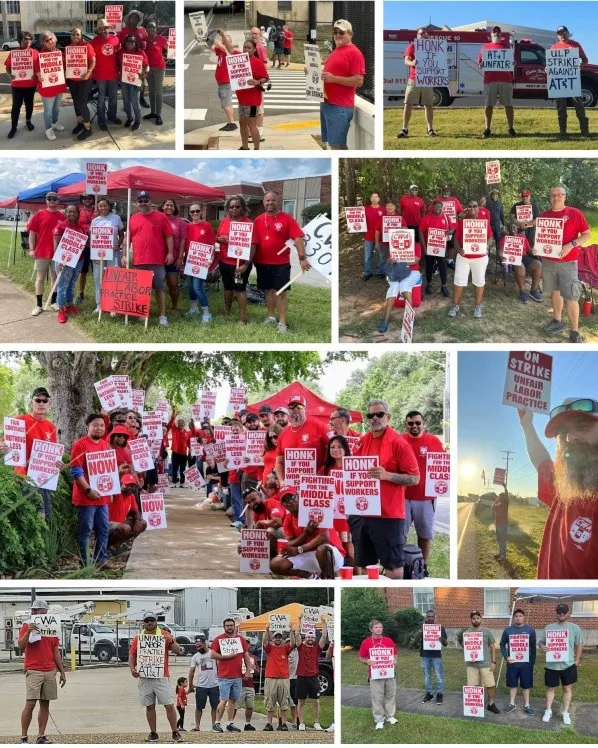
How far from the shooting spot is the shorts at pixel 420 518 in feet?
28.0

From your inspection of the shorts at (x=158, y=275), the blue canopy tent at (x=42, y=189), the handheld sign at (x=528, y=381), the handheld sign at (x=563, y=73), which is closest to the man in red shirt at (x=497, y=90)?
the handheld sign at (x=563, y=73)

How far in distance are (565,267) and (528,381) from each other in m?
1.16

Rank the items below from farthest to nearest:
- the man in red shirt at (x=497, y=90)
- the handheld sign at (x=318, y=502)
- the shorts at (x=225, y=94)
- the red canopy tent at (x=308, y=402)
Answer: the red canopy tent at (x=308, y=402)
the man in red shirt at (x=497, y=90)
the shorts at (x=225, y=94)
the handheld sign at (x=318, y=502)

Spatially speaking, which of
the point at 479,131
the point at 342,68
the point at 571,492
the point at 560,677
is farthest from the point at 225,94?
the point at 560,677

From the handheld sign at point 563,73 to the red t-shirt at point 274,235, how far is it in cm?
267

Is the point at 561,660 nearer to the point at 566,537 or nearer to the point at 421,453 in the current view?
the point at 566,537

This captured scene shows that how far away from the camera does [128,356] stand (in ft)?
34.2

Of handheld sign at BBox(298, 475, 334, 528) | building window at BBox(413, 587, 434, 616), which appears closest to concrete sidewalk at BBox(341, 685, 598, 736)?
building window at BBox(413, 587, 434, 616)

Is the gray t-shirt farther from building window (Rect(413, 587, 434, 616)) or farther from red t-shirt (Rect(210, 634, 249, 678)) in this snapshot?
building window (Rect(413, 587, 434, 616))

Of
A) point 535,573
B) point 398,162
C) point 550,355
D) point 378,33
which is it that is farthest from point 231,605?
point 378,33

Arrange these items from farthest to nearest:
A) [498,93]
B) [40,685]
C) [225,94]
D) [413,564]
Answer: [498,93] < [225,94] < [413,564] < [40,685]

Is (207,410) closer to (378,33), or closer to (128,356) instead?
(128,356)

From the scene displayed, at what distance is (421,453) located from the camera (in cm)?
865

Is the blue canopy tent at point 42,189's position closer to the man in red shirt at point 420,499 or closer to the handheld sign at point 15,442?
the handheld sign at point 15,442
